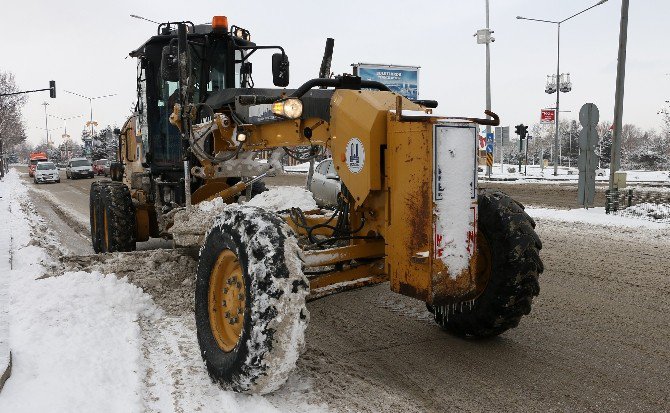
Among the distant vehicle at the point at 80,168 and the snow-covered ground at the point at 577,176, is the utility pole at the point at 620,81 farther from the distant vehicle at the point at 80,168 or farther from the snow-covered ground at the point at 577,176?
the distant vehicle at the point at 80,168

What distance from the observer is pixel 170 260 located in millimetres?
6746

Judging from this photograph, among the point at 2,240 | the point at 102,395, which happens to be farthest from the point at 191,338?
the point at 2,240

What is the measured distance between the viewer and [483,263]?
4461 mm

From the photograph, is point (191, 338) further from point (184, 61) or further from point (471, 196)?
point (184, 61)

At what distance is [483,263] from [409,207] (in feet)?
A: 3.91

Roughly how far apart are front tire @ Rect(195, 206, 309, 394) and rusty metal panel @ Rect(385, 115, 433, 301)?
70 cm

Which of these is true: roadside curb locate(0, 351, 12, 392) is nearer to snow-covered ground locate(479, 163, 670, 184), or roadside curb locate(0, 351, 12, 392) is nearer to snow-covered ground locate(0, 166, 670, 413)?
snow-covered ground locate(0, 166, 670, 413)

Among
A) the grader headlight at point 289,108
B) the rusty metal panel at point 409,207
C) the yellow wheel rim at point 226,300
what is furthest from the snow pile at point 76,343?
the grader headlight at point 289,108

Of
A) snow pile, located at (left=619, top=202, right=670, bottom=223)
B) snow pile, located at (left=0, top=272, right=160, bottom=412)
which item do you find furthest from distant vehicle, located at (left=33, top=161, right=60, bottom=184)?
snow pile, located at (left=619, top=202, right=670, bottom=223)

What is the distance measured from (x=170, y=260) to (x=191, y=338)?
7.37ft

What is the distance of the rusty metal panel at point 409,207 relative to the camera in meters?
3.51

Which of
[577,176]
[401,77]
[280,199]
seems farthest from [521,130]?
[280,199]

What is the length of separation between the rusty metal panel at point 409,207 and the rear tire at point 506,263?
998 millimetres

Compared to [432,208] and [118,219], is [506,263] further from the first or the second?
[118,219]
